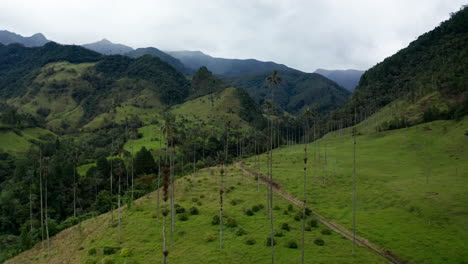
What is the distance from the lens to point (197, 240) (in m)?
56.9

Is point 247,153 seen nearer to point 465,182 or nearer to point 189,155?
point 189,155

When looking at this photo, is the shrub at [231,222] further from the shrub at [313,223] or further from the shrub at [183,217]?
the shrub at [313,223]

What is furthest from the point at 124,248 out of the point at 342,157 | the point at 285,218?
the point at 342,157

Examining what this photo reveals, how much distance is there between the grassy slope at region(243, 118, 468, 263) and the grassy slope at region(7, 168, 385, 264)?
8571 millimetres

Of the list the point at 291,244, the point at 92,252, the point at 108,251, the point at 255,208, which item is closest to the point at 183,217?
the point at 255,208

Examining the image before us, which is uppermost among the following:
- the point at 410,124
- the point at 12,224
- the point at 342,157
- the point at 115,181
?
the point at 410,124

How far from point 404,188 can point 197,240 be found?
191 feet

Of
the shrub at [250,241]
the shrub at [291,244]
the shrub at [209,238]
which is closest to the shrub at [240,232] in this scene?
the shrub at [250,241]

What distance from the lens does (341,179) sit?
99125 mm

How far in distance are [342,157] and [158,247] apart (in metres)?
104

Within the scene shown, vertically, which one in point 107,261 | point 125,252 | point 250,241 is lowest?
point 107,261

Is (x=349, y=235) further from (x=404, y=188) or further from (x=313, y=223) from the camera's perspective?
(x=404, y=188)

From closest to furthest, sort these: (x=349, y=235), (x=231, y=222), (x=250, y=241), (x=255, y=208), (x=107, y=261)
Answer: (x=107, y=261) → (x=250, y=241) → (x=349, y=235) → (x=231, y=222) → (x=255, y=208)

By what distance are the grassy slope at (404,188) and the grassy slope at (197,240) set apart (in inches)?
337
